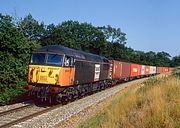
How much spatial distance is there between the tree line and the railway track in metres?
3.45

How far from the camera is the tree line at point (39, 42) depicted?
2130cm

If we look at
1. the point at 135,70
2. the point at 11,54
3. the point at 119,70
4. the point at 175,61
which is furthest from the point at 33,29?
the point at 175,61

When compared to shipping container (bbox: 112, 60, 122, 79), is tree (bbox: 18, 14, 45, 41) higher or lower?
higher

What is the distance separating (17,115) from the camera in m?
15.4

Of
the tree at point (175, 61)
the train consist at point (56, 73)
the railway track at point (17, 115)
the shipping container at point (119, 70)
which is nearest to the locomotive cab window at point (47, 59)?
the train consist at point (56, 73)

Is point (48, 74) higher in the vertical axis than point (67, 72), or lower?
lower

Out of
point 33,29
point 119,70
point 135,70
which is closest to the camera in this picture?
point 119,70

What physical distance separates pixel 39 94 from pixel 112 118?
8.76 meters

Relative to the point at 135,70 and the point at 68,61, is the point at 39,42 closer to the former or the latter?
the point at 135,70

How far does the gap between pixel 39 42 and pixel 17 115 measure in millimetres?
43776

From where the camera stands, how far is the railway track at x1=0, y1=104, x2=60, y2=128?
1339 centimetres

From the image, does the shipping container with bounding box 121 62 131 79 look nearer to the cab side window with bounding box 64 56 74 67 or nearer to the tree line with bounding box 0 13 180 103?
the tree line with bounding box 0 13 180 103

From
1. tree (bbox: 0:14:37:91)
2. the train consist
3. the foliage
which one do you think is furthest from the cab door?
tree (bbox: 0:14:37:91)

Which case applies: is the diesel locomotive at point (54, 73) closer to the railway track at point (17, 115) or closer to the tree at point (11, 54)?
the railway track at point (17, 115)
